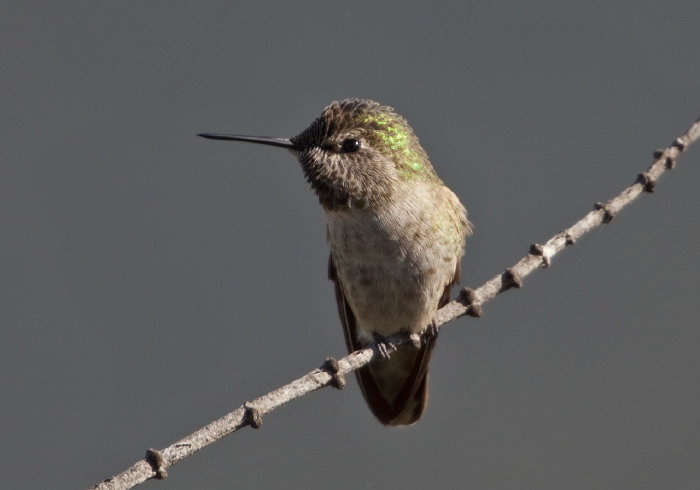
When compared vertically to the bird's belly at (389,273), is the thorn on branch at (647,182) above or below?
below

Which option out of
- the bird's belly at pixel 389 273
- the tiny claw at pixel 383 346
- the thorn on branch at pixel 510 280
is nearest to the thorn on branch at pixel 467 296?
the thorn on branch at pixel 510 280

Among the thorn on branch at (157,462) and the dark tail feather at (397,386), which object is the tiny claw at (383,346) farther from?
the thorn on branch at (157,462)

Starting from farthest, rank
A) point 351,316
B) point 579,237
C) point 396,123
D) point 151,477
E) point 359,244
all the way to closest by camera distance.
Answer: point 351,316 < point 396,123 < point 359,244 < point 579,237 < point 151,477

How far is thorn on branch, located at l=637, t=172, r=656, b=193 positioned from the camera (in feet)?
9.24

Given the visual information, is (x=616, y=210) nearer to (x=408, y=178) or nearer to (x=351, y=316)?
(x=408, y=178)

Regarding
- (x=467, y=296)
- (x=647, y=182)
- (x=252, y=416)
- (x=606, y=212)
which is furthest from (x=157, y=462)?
(x=647, y=182)

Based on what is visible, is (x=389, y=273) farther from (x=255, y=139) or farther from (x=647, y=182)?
(x=647, y=182)

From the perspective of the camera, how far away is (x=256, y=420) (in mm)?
1896

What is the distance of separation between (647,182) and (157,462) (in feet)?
6.40

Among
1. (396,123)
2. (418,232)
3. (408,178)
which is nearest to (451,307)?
(418,232)

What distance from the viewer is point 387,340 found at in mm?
3311

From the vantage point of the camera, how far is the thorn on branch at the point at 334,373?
2221 millimetres

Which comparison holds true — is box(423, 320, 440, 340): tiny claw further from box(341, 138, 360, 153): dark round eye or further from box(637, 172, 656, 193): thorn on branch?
box(637, 172, 656, 193): thorn on branch

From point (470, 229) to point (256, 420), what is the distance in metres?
1.87
